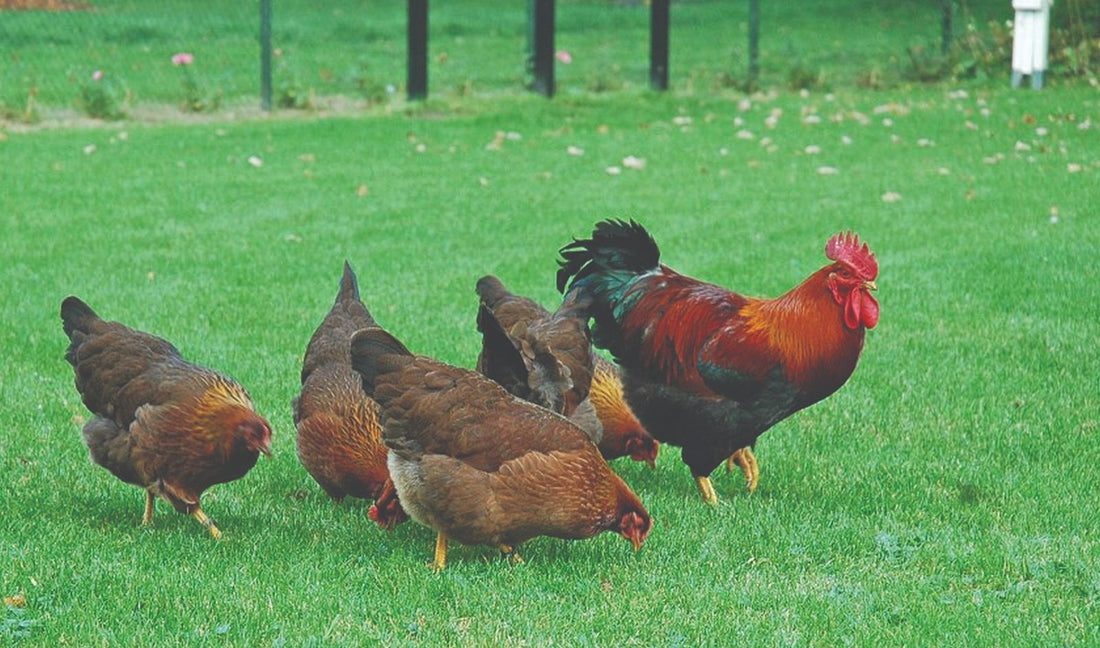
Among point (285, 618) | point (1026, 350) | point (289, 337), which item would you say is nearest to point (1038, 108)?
point (1026, 350)

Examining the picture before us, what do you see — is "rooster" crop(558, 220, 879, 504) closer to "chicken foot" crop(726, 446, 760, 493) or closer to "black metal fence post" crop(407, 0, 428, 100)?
"chicken foot" crop(726, 446, 760, 493)

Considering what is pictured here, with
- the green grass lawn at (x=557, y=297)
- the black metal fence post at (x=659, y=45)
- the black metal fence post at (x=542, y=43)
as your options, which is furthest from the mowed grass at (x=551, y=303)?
the black metal fence post at (x=659, y=45)

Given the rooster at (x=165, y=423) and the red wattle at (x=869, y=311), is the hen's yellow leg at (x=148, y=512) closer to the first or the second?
the rooster at (x=165, y=423)

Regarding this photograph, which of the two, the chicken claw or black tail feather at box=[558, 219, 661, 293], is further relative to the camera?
black tail feather at box=[558, 219, 661, 293]

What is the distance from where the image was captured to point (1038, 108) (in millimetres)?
17219

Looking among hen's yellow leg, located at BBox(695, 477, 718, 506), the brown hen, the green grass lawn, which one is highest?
the brown hen

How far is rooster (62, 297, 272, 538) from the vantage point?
5.61 m

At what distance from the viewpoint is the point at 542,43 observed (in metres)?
18.6

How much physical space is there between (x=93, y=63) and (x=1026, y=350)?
16.3m

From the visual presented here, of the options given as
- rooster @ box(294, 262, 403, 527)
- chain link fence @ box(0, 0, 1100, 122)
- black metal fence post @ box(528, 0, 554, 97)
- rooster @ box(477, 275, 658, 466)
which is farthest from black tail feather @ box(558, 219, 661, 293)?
black metal fence post @ box(528, 0, 554, 97)

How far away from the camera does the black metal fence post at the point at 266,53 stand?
17156 millimetres

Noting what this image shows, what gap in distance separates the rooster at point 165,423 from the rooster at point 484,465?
0.59 m

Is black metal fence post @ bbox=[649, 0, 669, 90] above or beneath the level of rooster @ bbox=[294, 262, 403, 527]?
above

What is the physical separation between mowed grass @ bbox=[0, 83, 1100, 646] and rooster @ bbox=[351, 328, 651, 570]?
0.58ft
